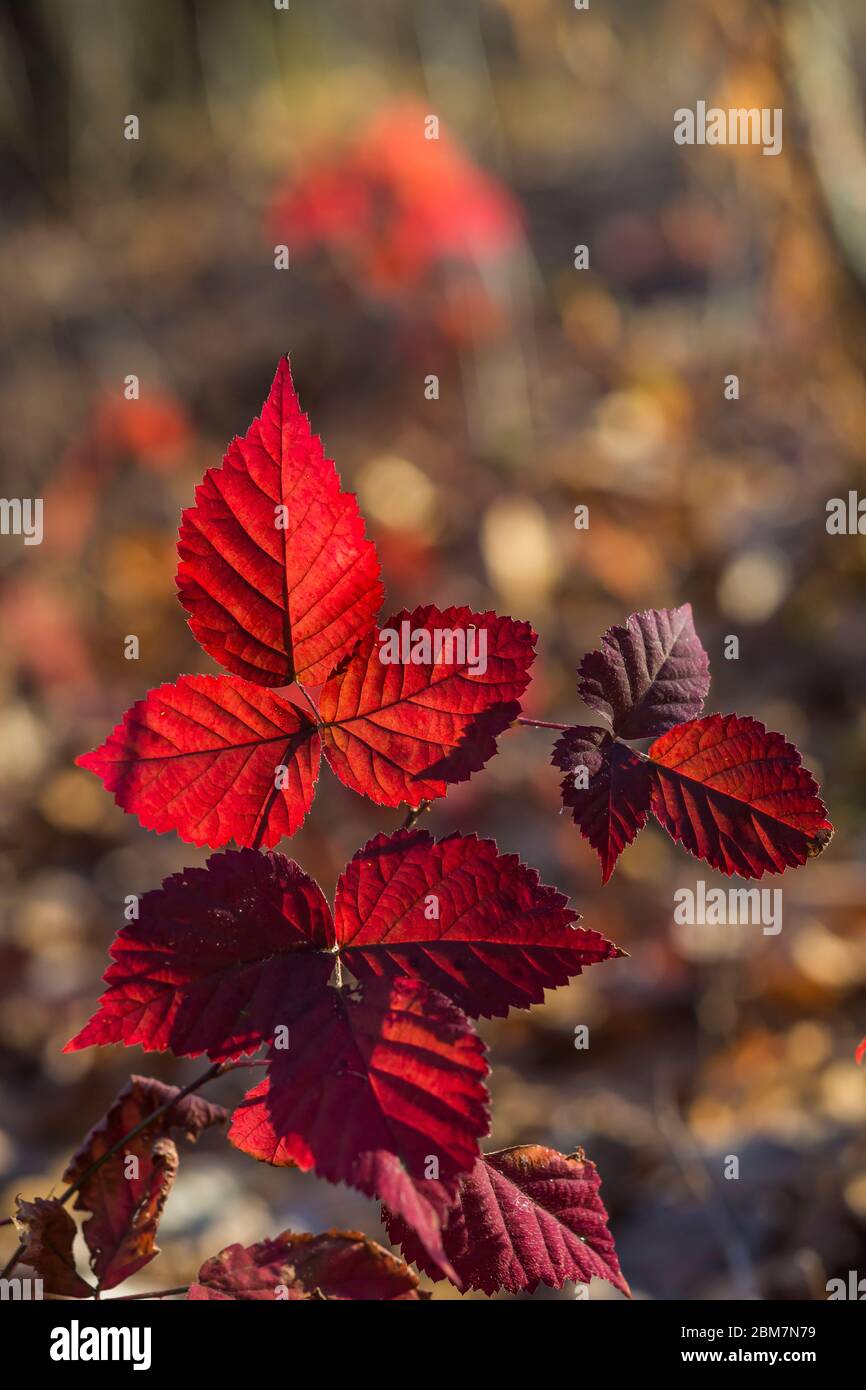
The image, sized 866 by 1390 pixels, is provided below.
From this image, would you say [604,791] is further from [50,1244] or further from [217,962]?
[50,1244]

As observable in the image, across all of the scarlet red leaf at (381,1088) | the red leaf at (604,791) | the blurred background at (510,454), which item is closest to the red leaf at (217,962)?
the scarlet red leaf at (381,1088)

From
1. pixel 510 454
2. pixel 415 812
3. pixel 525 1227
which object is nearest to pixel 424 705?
pixel 415 812

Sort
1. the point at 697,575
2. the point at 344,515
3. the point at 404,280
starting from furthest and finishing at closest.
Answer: the point at 404,280, the point at 697,575, the point at 344,515

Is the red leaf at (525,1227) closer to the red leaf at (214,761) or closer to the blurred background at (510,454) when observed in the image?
the red leaf at (214,761)

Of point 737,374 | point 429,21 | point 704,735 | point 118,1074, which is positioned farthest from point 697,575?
point 429,21

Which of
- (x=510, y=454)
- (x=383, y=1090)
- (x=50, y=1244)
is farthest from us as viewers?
(x=510, y=454)
